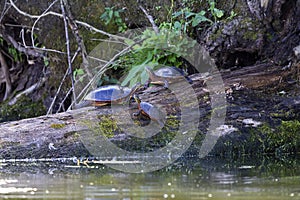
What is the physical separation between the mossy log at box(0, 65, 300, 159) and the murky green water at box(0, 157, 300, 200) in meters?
0.27

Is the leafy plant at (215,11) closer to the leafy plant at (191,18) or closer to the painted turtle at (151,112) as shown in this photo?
the leafy plant at (191,18)

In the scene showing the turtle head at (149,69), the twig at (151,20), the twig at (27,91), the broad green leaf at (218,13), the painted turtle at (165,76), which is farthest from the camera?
the twig at (27,91)

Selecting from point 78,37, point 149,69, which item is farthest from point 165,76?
point 78,37

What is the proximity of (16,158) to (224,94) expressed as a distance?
1.88 metres

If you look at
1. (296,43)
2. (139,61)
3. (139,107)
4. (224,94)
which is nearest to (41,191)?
(139,107)

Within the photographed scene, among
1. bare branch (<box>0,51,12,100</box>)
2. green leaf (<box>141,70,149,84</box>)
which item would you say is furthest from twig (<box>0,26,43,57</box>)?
green leaf (<box>141,70,149,84</box>)

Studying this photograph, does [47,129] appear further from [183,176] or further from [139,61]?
[139,61]

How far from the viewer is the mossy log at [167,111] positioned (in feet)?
15.7

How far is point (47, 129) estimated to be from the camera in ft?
16.1

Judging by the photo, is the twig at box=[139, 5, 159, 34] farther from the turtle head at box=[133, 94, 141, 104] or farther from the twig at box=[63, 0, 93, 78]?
the turtle head at box=[133, 94, 141, 104]

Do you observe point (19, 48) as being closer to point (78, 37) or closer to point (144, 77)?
point (78, 37)

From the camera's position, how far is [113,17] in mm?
7641

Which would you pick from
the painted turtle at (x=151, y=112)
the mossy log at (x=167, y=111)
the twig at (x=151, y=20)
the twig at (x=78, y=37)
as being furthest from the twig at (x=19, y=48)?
the painted turtle at (x=151, y=112)

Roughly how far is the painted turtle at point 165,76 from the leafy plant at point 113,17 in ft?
5.15
